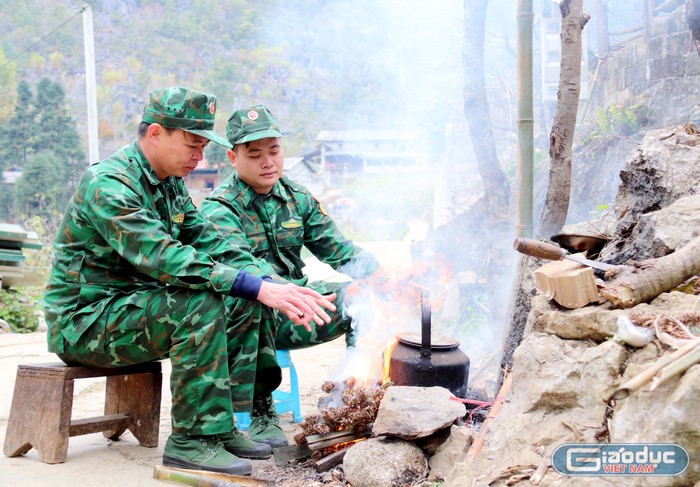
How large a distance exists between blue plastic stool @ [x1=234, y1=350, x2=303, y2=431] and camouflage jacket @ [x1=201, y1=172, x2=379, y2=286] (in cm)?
54

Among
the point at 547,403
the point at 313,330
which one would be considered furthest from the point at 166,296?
the point at 547,403

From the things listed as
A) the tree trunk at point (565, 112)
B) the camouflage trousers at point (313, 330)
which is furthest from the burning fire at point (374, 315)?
the tree trunk at point (565, 112)

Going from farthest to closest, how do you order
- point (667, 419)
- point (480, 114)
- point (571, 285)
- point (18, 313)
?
point (18, 313) < point (480, 114) < point (571, 285) < point (667, 419)

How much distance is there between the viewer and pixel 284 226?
4734 mm

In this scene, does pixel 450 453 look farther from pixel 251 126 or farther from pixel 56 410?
pixel 251 126

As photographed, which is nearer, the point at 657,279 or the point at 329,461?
the point at 657,279

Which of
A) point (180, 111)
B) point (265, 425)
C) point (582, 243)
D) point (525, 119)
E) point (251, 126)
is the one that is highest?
point (525, 119)

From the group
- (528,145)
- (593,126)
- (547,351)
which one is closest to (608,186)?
(593,126)

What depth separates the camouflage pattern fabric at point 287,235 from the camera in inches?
179

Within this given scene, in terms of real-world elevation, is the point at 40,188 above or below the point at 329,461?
above

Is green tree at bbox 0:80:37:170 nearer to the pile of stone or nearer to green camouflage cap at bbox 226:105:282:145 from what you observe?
green camouflage cap at bbox 226:105:282:145

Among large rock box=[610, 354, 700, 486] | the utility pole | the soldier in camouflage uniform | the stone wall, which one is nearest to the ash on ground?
the soldier in camouflage uniform

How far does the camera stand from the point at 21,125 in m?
34.7

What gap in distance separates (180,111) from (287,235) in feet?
A: 4.48
